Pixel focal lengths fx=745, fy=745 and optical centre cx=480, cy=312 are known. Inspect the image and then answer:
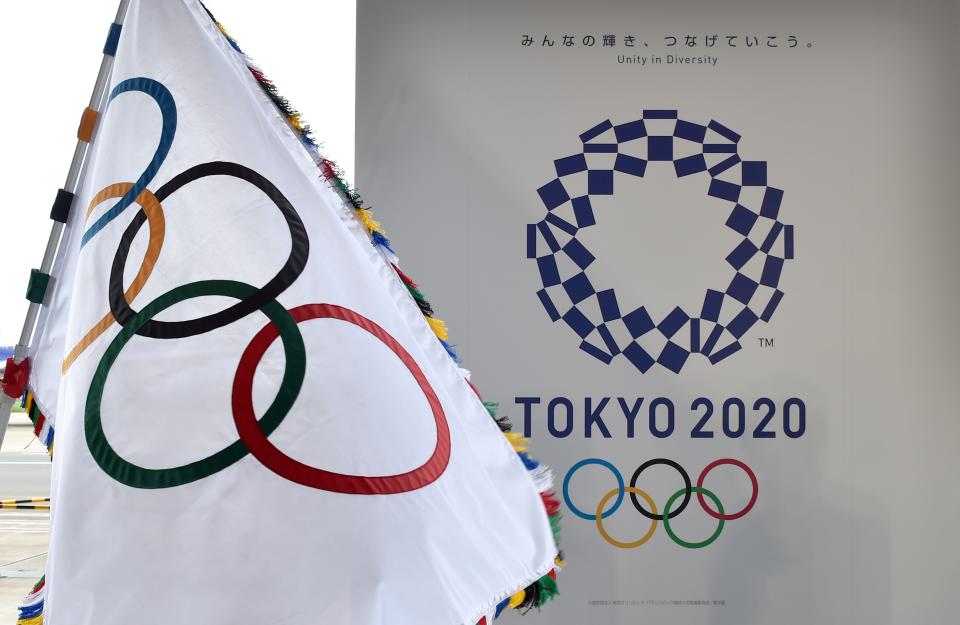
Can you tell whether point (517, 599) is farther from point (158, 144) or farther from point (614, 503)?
point (614, 503)

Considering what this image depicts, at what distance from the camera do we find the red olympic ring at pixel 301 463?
0.91 metres

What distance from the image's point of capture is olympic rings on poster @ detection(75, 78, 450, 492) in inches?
35.9

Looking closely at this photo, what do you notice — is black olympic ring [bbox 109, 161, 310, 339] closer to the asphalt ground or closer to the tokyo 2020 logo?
the asphalt ground

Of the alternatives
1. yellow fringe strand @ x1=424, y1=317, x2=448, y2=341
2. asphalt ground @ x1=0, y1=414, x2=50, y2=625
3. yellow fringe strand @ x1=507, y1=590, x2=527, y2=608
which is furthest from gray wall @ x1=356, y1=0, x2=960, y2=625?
asphalt ground @ x1=0, y1=414, x2=50, y2=625

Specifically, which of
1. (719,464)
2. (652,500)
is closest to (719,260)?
(719,464)

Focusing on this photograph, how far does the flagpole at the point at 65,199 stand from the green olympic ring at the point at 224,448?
10.1 inches

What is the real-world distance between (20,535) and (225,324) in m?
5.35

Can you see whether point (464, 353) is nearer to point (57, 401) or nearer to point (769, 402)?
point (769, 402)

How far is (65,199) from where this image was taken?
3.66ft

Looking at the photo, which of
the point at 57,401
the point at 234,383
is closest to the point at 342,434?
the point at 234,383

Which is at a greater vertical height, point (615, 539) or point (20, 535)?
point (615, 539)

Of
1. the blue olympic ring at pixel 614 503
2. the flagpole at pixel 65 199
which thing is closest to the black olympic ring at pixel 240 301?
the flagpole at pixel 65 199

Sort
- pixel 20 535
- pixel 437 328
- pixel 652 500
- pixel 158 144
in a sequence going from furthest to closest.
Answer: pixel 20 535
pixel 652 500
pixel 437 328
pixel 158 144

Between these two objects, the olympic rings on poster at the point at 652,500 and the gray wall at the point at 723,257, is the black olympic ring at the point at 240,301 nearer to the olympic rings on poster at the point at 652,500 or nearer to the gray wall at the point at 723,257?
the gray wall at the point at 723,257
